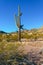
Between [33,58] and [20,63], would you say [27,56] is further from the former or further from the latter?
[20,63]

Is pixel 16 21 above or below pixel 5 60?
above

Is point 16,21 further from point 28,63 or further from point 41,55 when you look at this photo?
point 28,63

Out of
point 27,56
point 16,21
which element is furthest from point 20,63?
point 16,21

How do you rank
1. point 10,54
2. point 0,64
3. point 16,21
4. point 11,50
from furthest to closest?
point 16,21, point 11,50, point 10,54, point 0,64

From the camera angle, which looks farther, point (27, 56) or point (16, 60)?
point (27, 56)

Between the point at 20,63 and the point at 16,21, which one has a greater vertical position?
the point at 16,21

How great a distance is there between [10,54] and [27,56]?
0.92 m

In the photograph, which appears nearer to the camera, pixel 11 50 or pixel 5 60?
pixel 5 60

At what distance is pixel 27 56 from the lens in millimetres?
9766

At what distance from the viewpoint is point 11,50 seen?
33.0 feet

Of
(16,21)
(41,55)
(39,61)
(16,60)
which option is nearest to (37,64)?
(39,61)

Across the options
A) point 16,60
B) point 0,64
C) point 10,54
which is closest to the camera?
point 0,64

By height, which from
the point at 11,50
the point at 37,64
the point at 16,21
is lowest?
the point at 37,64

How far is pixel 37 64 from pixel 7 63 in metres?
1.40
